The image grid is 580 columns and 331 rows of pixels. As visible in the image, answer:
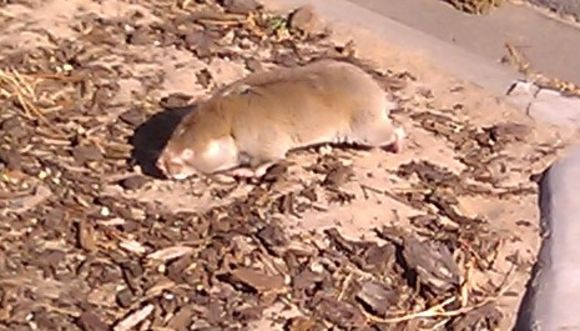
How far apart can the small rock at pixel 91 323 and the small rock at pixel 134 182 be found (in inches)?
28.0

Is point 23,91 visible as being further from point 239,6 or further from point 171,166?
point 239,6

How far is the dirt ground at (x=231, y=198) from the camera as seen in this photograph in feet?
15.3

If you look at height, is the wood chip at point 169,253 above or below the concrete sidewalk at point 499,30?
below

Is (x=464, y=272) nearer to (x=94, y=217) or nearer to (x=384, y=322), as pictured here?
(x=384, y=322)

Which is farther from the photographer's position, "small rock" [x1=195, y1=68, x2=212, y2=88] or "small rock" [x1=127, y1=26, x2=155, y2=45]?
"small rock" [x1=127, y1=26, x2=155, y2=45]

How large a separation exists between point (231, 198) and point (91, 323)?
0.83 meters

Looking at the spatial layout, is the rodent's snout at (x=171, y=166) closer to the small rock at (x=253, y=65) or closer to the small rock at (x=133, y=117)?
the small rock at (x=133, y=117)

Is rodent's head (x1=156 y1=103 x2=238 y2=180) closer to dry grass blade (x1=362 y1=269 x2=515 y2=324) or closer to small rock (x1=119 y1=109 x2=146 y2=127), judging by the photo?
small rock (x1=119 y1=109 x2=146 y2=127)

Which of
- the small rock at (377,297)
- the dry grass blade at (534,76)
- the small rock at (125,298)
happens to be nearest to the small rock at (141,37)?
the dry grass blade at (534,76)

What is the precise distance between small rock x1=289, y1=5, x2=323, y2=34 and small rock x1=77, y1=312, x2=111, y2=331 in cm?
210

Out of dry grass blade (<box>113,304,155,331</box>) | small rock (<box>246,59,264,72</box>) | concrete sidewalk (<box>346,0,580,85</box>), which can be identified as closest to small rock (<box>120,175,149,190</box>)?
dry grass blade (<box>113,304,155,331</box>)

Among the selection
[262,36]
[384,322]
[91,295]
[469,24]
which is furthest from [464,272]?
[469,24]

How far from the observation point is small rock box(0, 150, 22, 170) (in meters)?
5.16

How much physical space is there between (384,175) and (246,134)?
52cm
